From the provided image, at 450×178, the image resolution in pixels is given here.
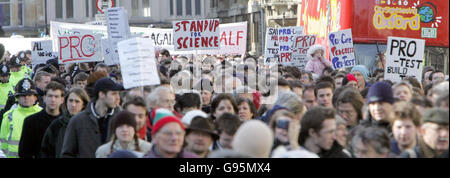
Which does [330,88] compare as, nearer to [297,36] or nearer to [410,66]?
[410,66]

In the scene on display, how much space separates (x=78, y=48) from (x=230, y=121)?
11.8 m

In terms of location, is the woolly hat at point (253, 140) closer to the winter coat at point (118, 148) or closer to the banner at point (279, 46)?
the winter coat at point (118, 148)

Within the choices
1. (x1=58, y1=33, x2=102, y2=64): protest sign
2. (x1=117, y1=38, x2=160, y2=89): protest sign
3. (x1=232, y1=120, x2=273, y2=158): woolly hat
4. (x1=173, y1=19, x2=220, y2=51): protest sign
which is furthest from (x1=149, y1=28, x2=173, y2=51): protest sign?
(x1=232, y1=120, x2=273, y2=158): woolly hat

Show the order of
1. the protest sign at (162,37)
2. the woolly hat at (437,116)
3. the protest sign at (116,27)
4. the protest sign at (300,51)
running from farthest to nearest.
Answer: the protest sign at (162,37)
the protest sign at (300,51)
the protest sign at (116,27)
the woolly hat at (437,116)

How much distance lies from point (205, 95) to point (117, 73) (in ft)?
11.8

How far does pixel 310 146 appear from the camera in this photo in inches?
273

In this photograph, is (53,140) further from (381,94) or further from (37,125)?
(381,94)

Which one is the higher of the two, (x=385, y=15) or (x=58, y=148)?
(x=385, y=15)

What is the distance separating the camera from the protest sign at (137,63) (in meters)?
10.4

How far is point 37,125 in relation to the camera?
31.9 feet

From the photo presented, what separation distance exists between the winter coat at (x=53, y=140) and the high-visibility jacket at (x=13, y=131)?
134cm

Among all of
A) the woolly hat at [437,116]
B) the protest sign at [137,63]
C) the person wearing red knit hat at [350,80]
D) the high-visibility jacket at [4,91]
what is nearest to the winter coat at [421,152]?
the woolly hat at [437,116]

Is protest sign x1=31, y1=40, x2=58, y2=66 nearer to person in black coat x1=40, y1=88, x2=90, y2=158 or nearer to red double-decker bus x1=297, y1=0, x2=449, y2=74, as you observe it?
red double-decker bus x1=297, y1=0, x2=449, y2=74
